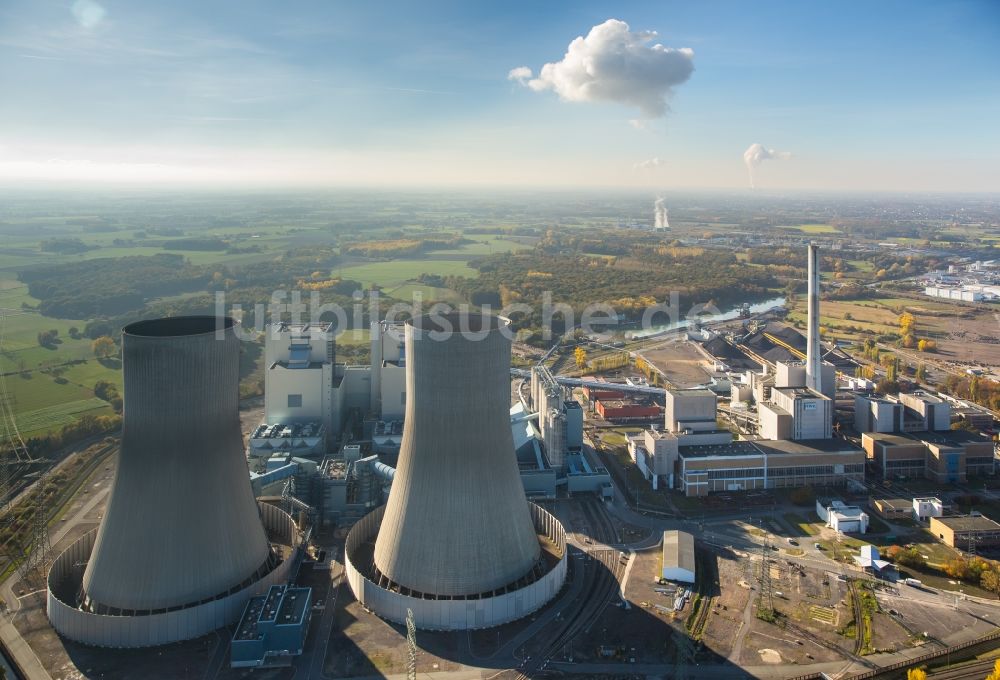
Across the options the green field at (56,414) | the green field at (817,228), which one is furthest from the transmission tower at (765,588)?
the green field at (817,228)

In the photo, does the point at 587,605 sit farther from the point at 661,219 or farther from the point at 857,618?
the point at 661,219

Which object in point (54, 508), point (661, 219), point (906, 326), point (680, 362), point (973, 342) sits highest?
point (661, 219)

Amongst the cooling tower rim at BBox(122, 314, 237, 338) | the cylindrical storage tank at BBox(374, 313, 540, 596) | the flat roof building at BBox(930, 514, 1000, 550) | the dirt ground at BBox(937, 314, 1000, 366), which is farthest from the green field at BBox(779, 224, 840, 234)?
the cooling tower rim at BBox(122, 314, 237, 338)

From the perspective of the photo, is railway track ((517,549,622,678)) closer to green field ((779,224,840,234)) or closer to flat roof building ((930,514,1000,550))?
flat roof building ((930,514,1000,550))

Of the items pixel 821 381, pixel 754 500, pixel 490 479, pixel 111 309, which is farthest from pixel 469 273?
pixel 490 479

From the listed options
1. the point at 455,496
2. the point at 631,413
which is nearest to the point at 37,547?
the point at 455,496

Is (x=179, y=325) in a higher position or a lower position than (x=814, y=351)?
higher

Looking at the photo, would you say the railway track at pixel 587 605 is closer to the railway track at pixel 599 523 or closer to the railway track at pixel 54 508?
the railway track at pixel 599 523
